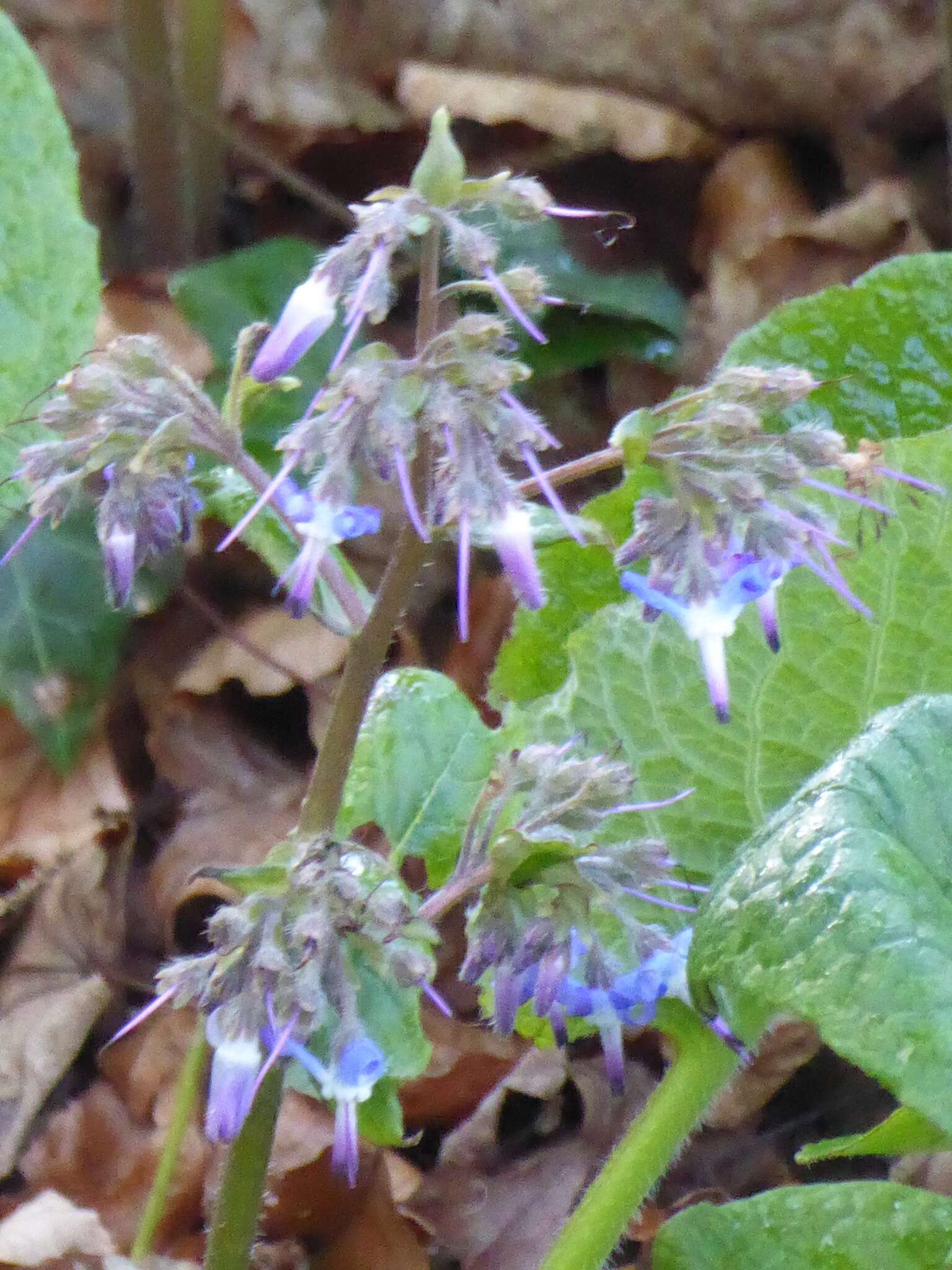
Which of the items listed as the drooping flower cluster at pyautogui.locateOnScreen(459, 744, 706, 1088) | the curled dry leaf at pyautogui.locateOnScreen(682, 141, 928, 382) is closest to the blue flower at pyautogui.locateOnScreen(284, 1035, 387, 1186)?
the drooping flower cluster at pyautogui.locateOnScreen(459, 744, 706, 1088)

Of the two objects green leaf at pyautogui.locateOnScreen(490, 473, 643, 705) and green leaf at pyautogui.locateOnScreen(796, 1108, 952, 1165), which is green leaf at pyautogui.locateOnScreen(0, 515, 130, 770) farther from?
green leaf at pyautogui.locateOnScreen(796, 1108, 952, 1165)

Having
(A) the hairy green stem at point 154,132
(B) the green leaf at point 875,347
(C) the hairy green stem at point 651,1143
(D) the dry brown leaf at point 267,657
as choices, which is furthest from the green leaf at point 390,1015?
(A) the hairy green stem at point 154,132

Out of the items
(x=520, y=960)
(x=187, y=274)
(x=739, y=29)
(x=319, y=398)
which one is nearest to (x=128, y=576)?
(x=319, y=398)

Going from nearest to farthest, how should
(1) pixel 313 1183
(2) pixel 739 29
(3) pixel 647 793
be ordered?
1. (3) pixel 647 793
2. (1) pixel 313 1183
3. (2) pixel 739 29

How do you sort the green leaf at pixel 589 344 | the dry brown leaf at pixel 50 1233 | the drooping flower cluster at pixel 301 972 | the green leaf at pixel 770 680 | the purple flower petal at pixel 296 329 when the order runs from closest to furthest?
the purple flower petal at pixel 296 329, the drooping flower cluster at pixel 301 972, the green leaf at pixel 770 680, the dry brown leaf at pixel 50 1233, the green leaf at pixel 589 344

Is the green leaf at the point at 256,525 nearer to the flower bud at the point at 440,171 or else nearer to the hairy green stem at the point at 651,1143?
the flower bud at the point at 440,171

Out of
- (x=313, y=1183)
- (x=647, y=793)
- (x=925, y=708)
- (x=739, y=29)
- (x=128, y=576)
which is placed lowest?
(x=313, y=1183)

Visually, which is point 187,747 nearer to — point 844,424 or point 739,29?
point 844,424
